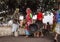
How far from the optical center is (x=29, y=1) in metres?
14.7

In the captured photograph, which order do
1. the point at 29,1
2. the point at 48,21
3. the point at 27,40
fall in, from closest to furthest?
the point at 27,40 → the point at 29,1 → the point at 48,21

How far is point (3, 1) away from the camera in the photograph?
15.0 metres

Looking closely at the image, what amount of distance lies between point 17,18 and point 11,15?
0.99 metres

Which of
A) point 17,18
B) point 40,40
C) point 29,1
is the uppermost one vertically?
point 29,1

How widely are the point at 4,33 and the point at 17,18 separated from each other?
4.58ft

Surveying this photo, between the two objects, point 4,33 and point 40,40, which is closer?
point 40,40

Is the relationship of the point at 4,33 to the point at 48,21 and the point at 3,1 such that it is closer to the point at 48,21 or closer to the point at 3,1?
the point at 3,1

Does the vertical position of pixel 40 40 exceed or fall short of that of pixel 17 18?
it falls short

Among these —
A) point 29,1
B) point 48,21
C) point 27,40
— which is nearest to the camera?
point 27,40

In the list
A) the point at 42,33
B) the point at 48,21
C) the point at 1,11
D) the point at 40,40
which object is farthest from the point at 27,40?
the point at 48,21

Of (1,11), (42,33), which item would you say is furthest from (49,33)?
(1,11)

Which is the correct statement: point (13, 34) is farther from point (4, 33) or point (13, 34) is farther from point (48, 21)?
point (48, 21)

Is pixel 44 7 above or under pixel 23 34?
above

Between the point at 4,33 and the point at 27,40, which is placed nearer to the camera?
the point at 27,40
